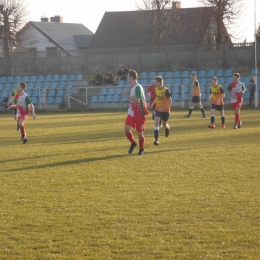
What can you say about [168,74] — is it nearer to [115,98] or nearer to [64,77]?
[115,98]

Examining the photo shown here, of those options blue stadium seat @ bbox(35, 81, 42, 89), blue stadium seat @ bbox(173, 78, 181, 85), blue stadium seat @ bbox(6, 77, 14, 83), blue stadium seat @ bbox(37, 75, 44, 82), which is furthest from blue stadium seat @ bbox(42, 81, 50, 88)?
blue stadium seat @ bbox(173, 78, 181, 85)

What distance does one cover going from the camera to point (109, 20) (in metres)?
70.1

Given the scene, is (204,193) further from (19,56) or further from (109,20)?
(109,20)

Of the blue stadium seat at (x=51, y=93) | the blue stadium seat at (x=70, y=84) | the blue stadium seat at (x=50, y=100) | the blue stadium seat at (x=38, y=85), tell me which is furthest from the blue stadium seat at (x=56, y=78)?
the blue stadium seat at (x=50, y=100)

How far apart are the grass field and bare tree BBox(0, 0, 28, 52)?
150ft

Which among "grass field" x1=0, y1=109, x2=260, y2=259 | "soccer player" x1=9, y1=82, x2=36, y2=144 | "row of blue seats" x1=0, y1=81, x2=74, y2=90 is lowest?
"grass field" x1=0, y1=109, x2=260, y2=259

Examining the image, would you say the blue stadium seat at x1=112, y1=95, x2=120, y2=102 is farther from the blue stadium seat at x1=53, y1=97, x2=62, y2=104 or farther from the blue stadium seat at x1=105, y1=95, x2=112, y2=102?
the blue stadium seat at x1=53, y1=97, x2=62, y2=104

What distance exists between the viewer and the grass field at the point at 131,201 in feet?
23.7

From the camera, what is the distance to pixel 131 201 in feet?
31.8

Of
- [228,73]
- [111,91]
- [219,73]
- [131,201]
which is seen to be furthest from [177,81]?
[131,201]

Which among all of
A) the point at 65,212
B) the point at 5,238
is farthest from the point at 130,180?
the point at 5,238

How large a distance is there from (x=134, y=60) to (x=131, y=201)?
3532cm

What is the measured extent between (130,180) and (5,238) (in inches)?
167

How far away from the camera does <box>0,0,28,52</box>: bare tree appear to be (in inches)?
2454
